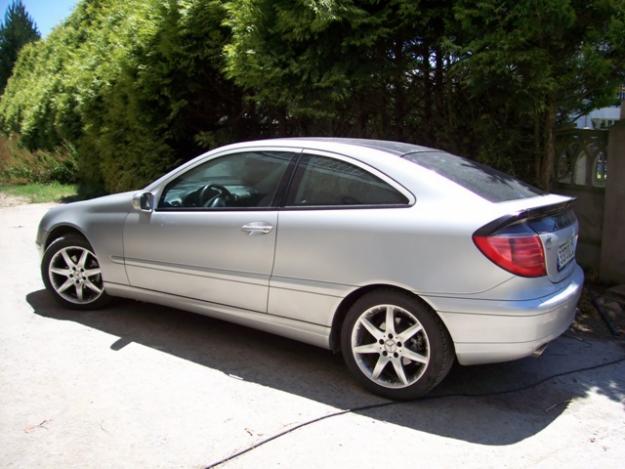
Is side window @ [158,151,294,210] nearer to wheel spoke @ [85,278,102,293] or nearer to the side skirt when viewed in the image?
the side skirt

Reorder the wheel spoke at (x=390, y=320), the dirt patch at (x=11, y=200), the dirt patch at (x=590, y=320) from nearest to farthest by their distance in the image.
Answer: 1. the wheel spoke at (x=390, y=320)
2. the dirt patch at (x=590, y=320)
3. the dirt patch at (x=11, y=200)

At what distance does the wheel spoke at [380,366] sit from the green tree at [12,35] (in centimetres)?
5093

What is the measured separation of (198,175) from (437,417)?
2494mm

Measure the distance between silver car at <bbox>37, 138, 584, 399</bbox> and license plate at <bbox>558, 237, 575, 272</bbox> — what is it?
0.02 meters

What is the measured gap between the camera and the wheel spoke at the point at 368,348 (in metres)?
3.57

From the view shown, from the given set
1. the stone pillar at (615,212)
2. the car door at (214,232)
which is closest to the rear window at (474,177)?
the car door at (214,232)

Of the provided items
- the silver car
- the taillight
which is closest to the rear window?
the silver car

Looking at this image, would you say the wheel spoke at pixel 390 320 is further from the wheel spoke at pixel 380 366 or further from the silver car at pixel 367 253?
the wheel spoke at pixel 380 366

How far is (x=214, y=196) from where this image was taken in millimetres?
4488

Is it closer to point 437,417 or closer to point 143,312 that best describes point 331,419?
point 437,417

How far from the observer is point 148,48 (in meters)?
8.34

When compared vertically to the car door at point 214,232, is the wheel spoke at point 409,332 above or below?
below

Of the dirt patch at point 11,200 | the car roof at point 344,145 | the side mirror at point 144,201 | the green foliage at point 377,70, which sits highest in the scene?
the green foliage at point 377,70

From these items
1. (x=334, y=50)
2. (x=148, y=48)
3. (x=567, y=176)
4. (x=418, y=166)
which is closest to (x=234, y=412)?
(x=418, y=166)
